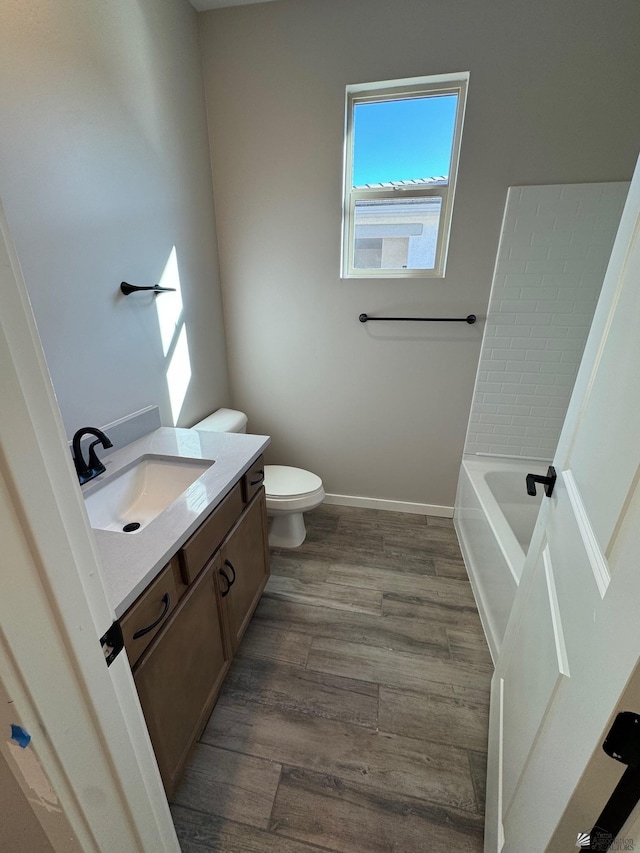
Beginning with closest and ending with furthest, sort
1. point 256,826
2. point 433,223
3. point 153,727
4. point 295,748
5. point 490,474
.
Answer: point 153,727 < point 256,826 < point 295,748 < point 433,223 < point 490,474

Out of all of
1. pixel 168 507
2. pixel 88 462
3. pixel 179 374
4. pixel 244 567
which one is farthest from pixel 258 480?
pixel 179 374

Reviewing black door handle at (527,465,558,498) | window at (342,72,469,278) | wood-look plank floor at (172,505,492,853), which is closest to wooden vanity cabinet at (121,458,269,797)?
wood-look plank floor at (172,505,492,853)

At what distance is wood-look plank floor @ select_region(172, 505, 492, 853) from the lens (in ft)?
3.34

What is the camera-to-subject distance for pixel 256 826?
3.33ft

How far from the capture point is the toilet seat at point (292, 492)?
6.23 ft

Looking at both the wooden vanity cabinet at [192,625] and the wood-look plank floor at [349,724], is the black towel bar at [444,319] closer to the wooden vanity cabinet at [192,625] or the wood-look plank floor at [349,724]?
the wooden vanity cabinet at [192,625]

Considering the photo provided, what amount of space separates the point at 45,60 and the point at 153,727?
1.88 metres

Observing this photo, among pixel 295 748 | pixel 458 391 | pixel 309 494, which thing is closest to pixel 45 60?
pixel 309 494

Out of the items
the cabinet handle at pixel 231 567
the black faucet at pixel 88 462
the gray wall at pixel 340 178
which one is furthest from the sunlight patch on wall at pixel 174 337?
the cabinet handle at pixel 231 567

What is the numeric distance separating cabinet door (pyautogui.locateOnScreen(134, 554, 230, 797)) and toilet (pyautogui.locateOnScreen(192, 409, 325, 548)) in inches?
29.9

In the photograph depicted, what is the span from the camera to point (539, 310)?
6.19 feet

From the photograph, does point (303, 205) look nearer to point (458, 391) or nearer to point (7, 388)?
point (458, 391)

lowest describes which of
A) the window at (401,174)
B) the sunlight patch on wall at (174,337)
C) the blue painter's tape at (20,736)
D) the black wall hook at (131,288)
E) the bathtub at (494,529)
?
the bathtub at (494,529)


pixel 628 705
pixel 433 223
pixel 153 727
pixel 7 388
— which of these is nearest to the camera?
pixel 7 388
